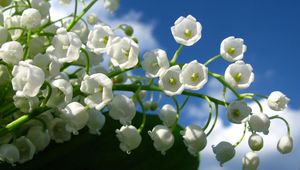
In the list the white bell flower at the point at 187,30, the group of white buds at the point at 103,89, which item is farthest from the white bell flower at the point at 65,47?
the white bell flower at the point at 187,30

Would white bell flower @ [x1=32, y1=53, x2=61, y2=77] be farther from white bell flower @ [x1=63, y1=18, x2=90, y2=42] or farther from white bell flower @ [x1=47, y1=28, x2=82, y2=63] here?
white bell flower @ [x1=63, y1=18, x2=90, y2=42]

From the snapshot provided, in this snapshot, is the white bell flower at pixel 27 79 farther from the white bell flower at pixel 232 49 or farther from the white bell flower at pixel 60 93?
the white bell flower at pixel 232 49

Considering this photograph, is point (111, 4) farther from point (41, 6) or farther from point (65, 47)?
point (65, 47)

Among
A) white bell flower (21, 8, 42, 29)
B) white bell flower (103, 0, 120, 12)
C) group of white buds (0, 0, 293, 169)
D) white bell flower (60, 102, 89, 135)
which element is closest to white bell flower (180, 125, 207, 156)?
group of white buds (0, 0, 293, 169)

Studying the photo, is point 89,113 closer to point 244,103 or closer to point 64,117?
point 64,117

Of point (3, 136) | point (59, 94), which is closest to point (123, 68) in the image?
point (59, 94)

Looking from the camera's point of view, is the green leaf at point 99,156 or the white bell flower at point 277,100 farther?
the green leaf at point 99,156

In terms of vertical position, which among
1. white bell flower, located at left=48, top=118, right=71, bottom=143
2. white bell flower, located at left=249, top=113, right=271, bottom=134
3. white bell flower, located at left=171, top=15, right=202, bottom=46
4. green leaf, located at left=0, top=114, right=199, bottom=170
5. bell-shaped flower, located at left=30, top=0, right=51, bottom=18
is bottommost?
green leaf, located at left=0, top=114, right=199, bottom=170
